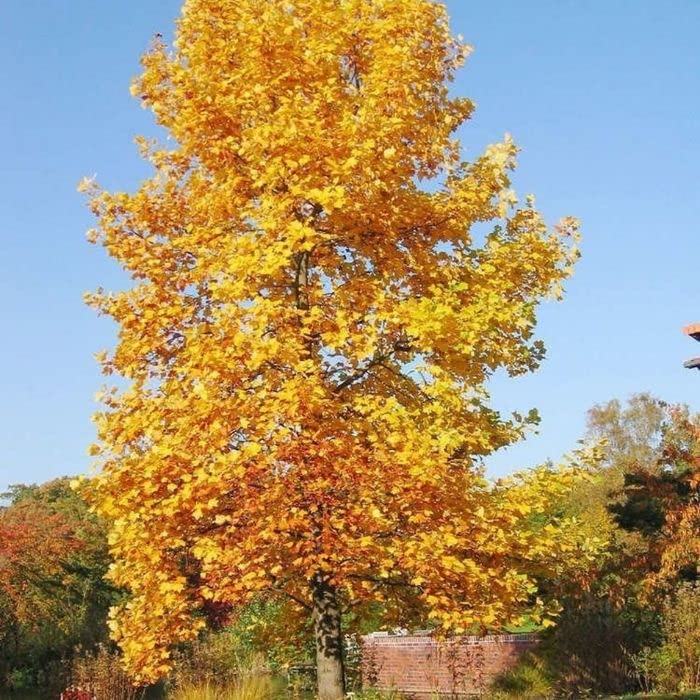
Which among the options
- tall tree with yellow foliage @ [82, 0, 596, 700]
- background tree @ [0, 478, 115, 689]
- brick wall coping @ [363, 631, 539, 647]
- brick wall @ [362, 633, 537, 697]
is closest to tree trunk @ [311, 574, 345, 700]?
tall tree with yellow foliage @ [82, 0, 596, 700]

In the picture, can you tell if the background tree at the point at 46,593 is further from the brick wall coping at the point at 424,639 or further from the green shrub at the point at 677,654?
the green shrub at the point at 677,654

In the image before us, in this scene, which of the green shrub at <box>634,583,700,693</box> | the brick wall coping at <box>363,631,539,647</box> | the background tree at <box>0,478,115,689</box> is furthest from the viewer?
the background tree at <box>0,478,115,689</box>

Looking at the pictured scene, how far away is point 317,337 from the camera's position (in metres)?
11.2

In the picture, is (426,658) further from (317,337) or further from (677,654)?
(317,337)

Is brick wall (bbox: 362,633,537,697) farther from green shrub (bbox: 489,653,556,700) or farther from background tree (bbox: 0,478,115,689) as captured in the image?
background tree (bbox: 0,478,115,689)

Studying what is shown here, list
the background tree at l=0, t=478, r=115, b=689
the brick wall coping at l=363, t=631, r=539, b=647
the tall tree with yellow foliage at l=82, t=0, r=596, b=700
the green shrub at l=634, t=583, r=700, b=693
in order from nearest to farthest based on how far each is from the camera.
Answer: the tall tree with yellow foliage at l=82, t=0, r=596, b=700, the green shrub at l=634, t=583, r=700, b=693, the brick wall coping at l=363, t=631, r=539, b=647, the background tree at l=0, t=478, r=115, b=689

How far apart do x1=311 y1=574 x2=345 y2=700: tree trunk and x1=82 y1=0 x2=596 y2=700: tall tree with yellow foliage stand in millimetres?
28

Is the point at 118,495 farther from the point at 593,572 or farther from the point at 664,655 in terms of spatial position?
the point at 664,655

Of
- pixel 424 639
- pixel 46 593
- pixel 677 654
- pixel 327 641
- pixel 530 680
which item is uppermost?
pixel 46 593

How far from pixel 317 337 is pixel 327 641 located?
3845 mm

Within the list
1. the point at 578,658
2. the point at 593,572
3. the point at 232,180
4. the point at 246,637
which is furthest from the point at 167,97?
the point at 246,637

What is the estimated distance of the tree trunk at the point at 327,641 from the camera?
11.0m

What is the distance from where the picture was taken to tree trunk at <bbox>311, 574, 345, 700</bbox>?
10992 mm

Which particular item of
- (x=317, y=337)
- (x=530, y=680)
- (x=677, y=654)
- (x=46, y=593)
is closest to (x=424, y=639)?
(x=530, y=680)
